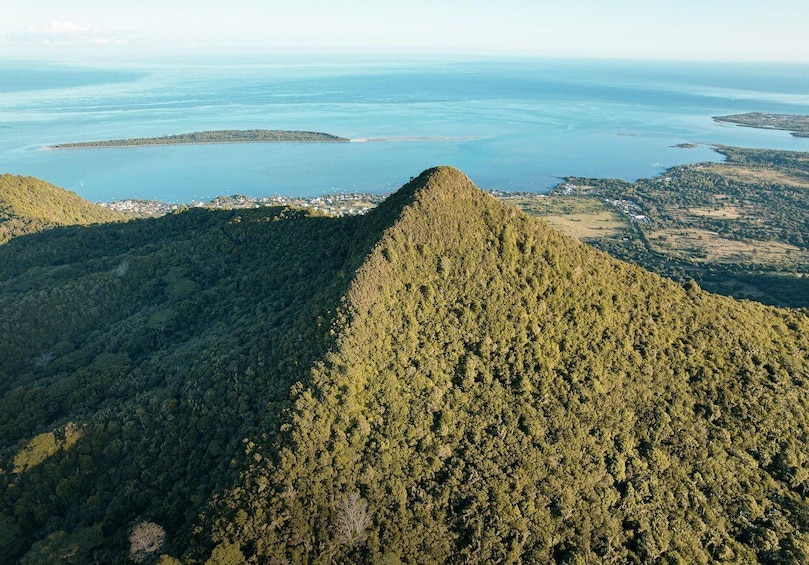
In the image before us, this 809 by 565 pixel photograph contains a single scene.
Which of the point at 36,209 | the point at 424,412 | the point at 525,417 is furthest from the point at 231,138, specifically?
the point at 525,417

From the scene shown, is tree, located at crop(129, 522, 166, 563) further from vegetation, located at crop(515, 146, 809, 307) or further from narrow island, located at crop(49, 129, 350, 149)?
narrow island, located at crop(49, 129, 350, 149)

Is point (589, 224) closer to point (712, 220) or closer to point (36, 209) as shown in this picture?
point (712, 220)

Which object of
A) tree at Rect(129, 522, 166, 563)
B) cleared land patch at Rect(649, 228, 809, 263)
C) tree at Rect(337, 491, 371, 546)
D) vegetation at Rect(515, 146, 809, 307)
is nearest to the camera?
tree at Rect(129, 522, 166, 563)

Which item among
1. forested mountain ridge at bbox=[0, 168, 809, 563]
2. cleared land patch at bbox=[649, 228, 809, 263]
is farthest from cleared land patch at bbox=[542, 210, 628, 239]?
forested mountain ridge at bbox=[0, 168, 809, 563]

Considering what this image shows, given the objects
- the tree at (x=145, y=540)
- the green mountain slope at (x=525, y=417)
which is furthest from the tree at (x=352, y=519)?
the tree at (x=145, y=540)

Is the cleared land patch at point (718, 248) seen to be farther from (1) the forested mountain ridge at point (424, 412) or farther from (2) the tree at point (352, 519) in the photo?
(2) the tree at point (352, 519)

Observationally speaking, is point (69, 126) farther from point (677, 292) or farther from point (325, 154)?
point (677, 292)
